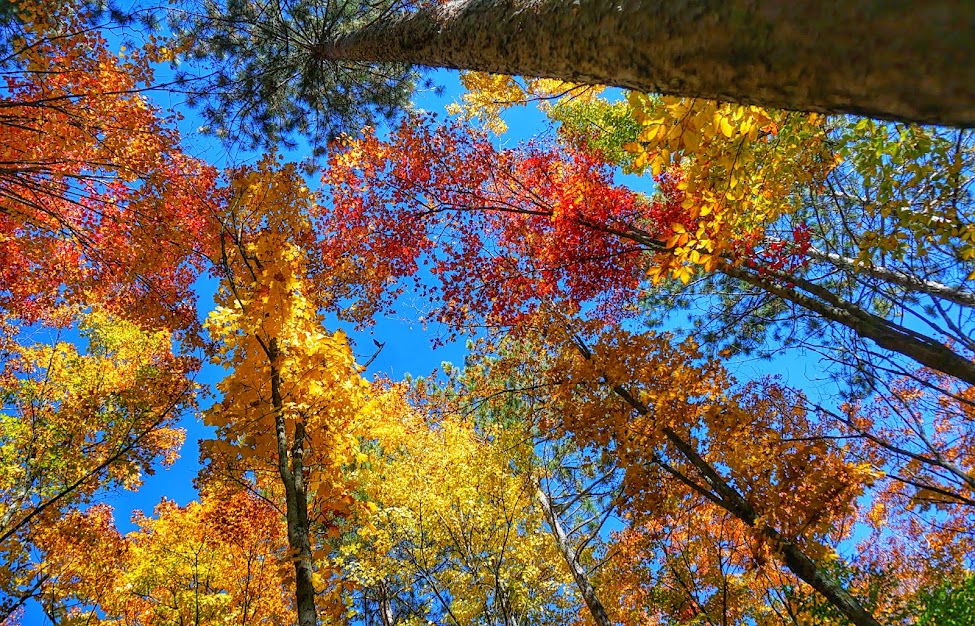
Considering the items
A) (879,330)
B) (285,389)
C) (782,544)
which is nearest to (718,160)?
(285,389)

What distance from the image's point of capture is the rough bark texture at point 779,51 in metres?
0.77

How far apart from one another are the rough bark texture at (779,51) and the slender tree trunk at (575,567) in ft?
28.2

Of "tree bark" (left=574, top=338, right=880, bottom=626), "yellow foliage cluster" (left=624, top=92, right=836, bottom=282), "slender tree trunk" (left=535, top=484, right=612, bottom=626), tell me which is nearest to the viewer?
"yellow foliage cluster" (left=624, top=92, right=836, bottom=282)

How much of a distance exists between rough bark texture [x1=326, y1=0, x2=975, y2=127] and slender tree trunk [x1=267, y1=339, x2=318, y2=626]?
2.93 metres

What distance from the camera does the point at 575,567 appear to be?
27.2 feet

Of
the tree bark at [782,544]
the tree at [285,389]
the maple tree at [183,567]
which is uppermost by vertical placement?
the maple tree at [183,567]

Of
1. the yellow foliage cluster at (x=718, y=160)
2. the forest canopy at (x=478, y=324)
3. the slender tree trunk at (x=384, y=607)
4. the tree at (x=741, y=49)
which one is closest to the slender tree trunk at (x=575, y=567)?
the forest canopy at (x=478, y=324)

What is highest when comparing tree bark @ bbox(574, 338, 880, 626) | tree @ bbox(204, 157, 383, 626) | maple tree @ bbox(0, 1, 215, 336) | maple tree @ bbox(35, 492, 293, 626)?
maple tree @ bbox(0, 1, 215, 336)

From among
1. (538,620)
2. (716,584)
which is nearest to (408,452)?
(538,620)

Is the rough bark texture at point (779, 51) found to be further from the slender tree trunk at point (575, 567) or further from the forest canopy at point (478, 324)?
the slender tree trunk at point (575, 567)

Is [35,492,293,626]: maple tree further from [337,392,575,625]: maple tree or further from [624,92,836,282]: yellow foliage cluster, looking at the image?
[624,92,836,282]: yellow foliage cluster

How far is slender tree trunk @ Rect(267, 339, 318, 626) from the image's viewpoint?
2.90m

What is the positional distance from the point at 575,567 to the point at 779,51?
9.05 meters

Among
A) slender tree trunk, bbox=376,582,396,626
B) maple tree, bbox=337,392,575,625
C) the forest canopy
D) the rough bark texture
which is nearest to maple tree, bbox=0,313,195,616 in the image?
the forest canopy
